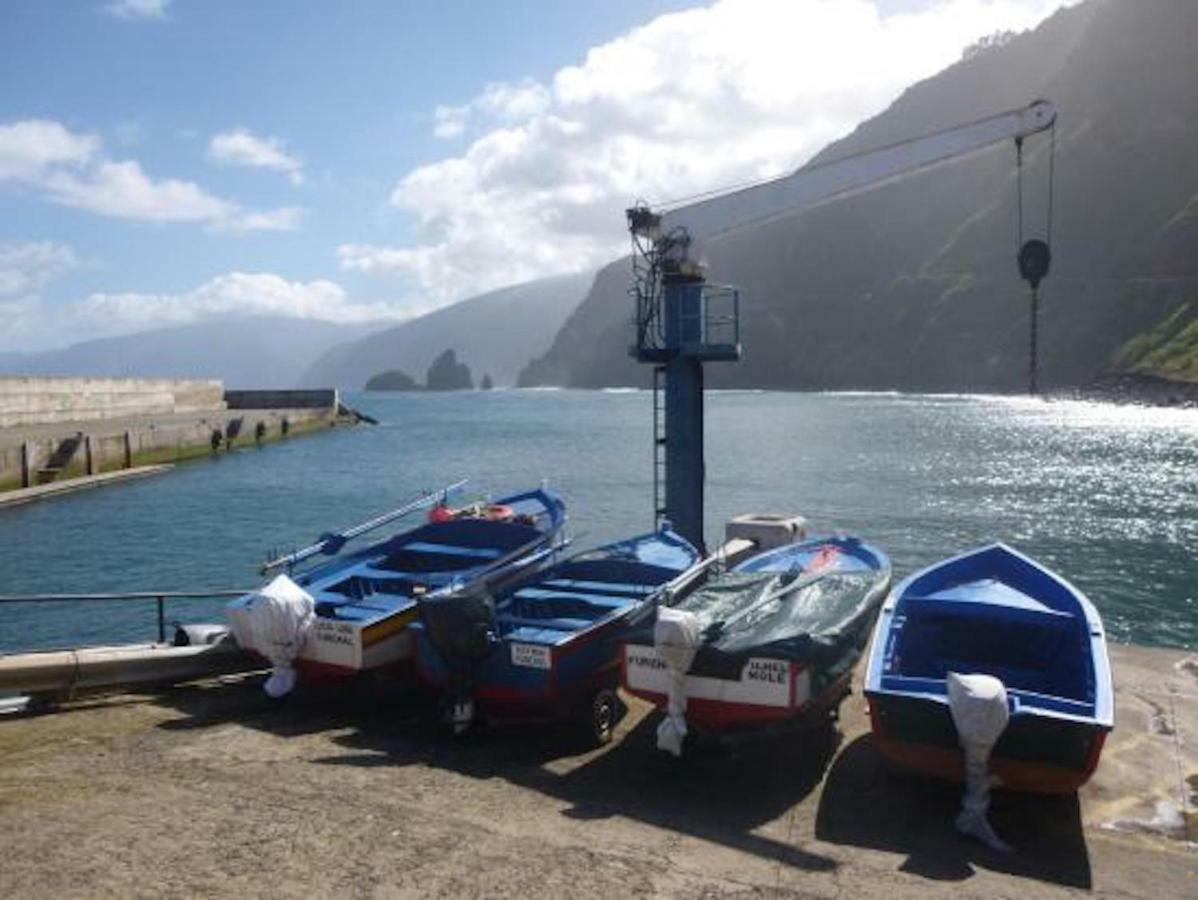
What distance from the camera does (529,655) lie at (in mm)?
10359

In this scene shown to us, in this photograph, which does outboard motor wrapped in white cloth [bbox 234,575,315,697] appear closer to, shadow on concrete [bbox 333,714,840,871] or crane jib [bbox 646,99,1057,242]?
shadow on concrete [bbox 333,714,840,871]

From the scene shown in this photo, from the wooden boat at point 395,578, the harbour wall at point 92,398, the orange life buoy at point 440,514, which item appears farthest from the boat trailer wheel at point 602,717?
the harbour wall at point 92,398

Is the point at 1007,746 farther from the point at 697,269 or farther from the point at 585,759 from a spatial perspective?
the point at 697,269

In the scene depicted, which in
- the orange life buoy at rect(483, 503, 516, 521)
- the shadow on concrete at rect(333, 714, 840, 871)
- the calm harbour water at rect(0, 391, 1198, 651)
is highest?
the orange life buoy at rect(483, 503, 516, 521)

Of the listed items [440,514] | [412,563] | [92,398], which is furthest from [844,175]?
[92,398]

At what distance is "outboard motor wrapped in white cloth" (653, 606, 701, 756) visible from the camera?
9328 millimetres

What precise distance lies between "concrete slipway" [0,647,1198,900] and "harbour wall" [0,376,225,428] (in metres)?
59.9

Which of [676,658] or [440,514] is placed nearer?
[676,658]

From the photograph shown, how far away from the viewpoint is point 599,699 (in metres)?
10.7

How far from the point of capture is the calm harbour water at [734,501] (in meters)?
30.0

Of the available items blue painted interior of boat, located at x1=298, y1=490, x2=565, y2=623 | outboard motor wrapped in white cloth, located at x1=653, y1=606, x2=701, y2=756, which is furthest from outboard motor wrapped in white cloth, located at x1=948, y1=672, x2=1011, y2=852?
blue painted interior of boat, located at x1=298, y1=490, x2=565, y2=623

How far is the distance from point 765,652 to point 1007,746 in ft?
7.32

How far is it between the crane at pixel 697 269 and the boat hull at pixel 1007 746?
8.68m

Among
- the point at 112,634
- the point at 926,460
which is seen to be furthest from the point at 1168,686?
the point at 926,460
